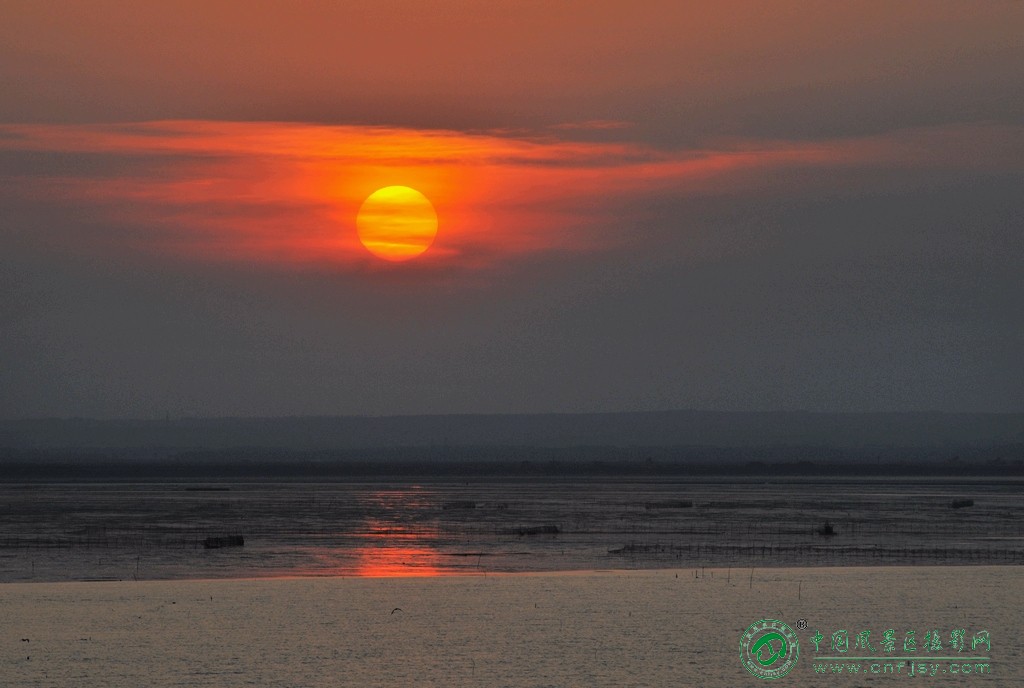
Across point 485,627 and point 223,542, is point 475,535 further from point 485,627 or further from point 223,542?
point 485,627

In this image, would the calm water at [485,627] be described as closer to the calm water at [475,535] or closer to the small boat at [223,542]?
the calm water at [475,535]

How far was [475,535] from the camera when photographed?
77.5 meters

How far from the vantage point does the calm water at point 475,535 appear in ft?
189

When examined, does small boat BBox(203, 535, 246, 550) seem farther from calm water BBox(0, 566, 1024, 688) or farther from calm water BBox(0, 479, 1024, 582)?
calm water BBox(0, 566, 1024, 688)

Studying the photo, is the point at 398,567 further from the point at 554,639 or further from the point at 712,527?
the point at 712,527

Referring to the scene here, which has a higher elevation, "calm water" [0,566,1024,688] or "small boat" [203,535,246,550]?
"small boat" [203,535,246,550]

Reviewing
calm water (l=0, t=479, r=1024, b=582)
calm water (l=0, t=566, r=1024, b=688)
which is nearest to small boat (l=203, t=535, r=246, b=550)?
calm water (l=0, t=479, r=1024, b=582)

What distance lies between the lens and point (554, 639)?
33094 millimetres

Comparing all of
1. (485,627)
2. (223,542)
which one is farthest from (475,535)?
(485,627)

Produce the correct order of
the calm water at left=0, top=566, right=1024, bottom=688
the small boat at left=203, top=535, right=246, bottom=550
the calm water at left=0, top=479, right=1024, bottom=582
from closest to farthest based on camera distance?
the calm water at left=0, top=566, right=1024, bottom=688 < the calm water at left=0, top=479, right=1024, bottom=582 < the small boat at left=203, top=535, right=246, bottom=550

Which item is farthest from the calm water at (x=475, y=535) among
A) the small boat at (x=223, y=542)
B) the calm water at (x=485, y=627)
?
the calm water at (x=485, y=627)

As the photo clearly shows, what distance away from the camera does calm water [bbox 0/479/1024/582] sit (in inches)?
2272

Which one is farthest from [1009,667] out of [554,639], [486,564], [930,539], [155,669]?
[930,539]

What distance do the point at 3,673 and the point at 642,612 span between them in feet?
A: 57.0
